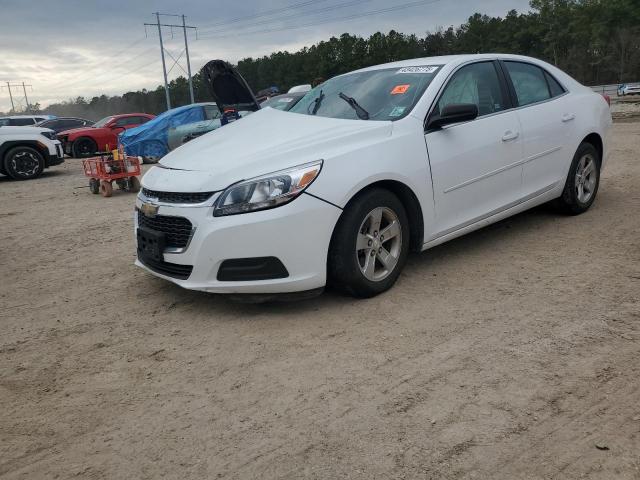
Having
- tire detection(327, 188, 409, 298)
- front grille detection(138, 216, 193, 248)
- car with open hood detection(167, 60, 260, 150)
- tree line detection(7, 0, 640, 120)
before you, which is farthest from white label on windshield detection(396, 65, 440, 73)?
tree line detection(7, 0, 640, 120)

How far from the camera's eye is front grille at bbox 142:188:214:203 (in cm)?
345

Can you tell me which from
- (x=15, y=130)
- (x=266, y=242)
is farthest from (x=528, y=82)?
(x=15, y=130)

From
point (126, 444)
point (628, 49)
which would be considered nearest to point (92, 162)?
point (126, 444)

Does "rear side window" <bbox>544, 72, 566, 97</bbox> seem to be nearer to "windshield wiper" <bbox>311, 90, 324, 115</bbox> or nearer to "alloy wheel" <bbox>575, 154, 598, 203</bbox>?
"alloy wheel" <bbox>575, 154, 598, 203</bbox>

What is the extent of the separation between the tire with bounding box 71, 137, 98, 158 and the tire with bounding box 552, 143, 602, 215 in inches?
596

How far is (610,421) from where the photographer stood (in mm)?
2352

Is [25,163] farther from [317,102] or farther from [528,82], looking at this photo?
[528,82]

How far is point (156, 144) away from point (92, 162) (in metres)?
4.74

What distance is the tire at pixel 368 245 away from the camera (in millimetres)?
3541

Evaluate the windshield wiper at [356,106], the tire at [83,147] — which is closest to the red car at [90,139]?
the tire at [83,147]

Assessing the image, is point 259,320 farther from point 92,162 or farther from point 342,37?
point 342,37

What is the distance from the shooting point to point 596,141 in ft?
18.4

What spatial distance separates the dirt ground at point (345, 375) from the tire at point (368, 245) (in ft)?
0.50

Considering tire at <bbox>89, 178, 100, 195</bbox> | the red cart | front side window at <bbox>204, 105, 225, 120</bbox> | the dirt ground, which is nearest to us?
the dirt ground
